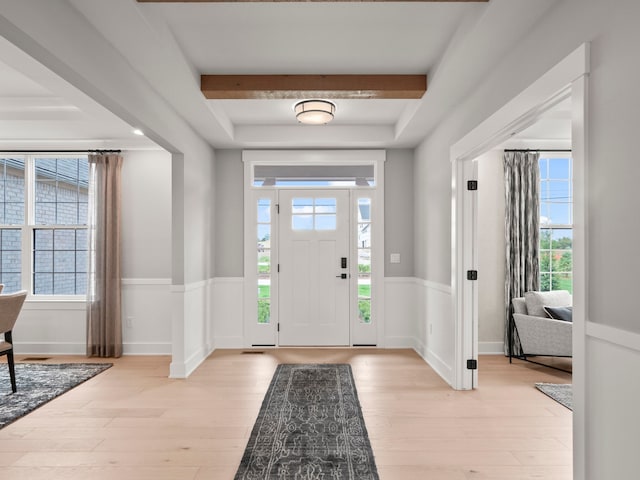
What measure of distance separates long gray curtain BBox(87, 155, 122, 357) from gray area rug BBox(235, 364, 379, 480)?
2.23 meters

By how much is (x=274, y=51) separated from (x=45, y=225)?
12.7 ft

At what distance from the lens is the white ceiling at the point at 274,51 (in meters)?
2.43

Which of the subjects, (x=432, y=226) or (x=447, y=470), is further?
(x=432, y=226)

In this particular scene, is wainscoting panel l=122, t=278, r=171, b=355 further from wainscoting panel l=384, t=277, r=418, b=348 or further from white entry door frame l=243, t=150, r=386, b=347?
wainscoting panel l=384, t=277, r=418, b=348

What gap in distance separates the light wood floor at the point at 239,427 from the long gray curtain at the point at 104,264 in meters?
0.75

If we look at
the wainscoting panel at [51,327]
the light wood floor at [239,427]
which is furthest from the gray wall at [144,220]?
the light wood floor at [239,427]

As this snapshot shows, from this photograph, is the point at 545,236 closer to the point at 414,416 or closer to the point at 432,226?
the point at 432,226

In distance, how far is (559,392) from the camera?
12.1ft

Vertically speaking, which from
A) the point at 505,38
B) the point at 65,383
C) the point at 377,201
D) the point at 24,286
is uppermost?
the point at 505,38

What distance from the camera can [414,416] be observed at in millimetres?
3135

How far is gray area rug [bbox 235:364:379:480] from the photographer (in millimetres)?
2367

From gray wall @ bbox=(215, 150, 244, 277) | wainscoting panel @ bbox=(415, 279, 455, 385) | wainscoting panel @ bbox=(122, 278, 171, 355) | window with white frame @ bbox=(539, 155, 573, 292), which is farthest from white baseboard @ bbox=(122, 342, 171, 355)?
window with white frame @ bbox=(539, 155, 573, 292)

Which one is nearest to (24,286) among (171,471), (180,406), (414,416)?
(180,406)

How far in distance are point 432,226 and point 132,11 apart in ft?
11.0
